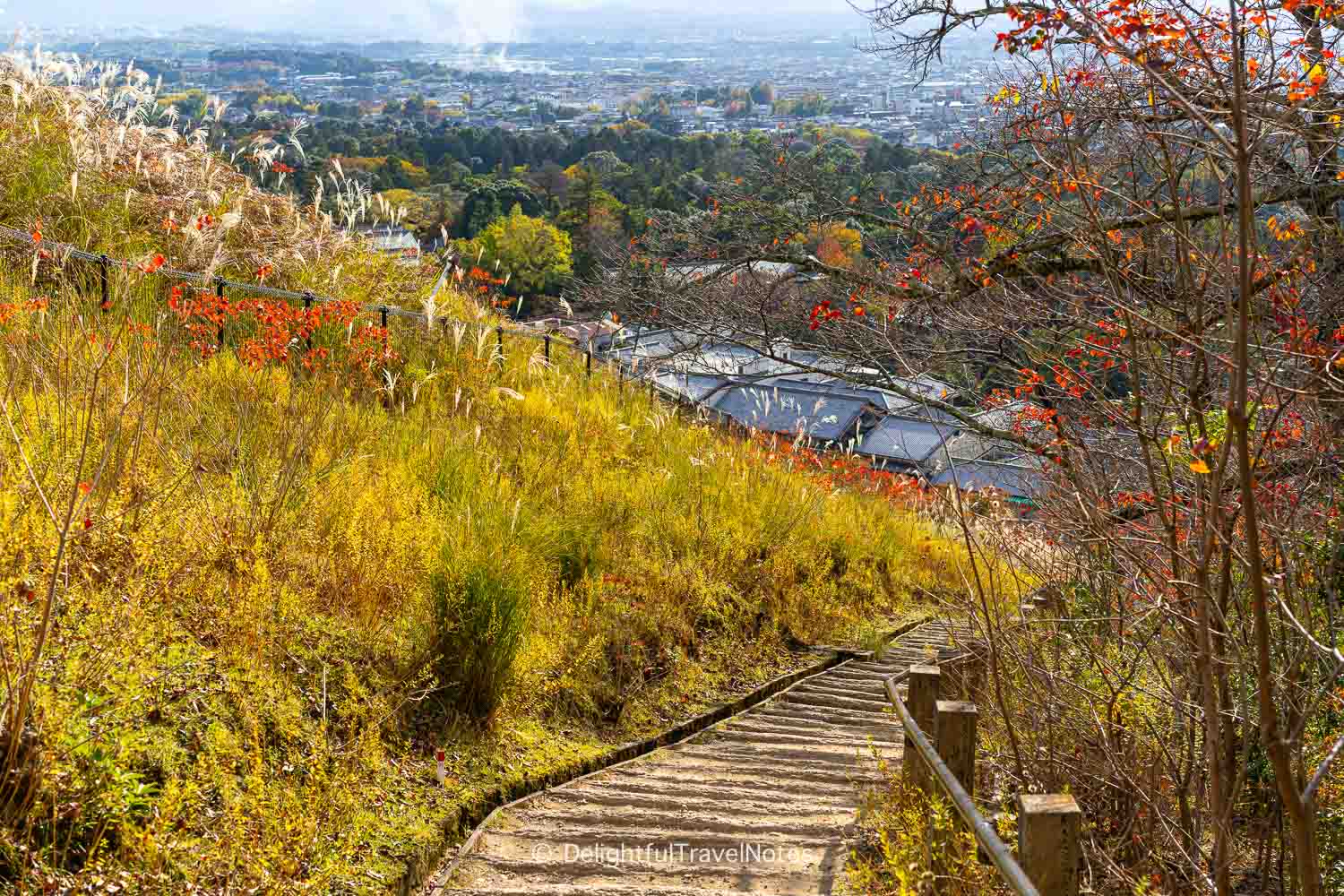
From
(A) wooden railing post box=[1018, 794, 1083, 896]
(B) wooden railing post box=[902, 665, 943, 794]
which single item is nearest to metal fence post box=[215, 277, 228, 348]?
(B) wooden railing post box=[902, 665, 943, 794]

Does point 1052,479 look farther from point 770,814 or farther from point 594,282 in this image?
point 594,282

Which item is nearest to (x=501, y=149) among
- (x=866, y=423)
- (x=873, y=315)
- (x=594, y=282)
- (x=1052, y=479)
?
(x=866, y=423)

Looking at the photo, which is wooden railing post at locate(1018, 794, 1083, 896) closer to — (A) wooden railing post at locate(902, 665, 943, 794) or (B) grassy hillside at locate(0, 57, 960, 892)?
(A) wooden railing post at locate(902, 665, 943, 794)

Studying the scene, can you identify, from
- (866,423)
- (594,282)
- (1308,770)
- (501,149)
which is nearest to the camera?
(1308,770)

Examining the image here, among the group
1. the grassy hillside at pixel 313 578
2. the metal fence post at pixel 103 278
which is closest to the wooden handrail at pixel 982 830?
the grassy hillside at pixel 313 578

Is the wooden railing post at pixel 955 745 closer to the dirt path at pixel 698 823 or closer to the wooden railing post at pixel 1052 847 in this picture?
the dirt path at pixel 698 823
